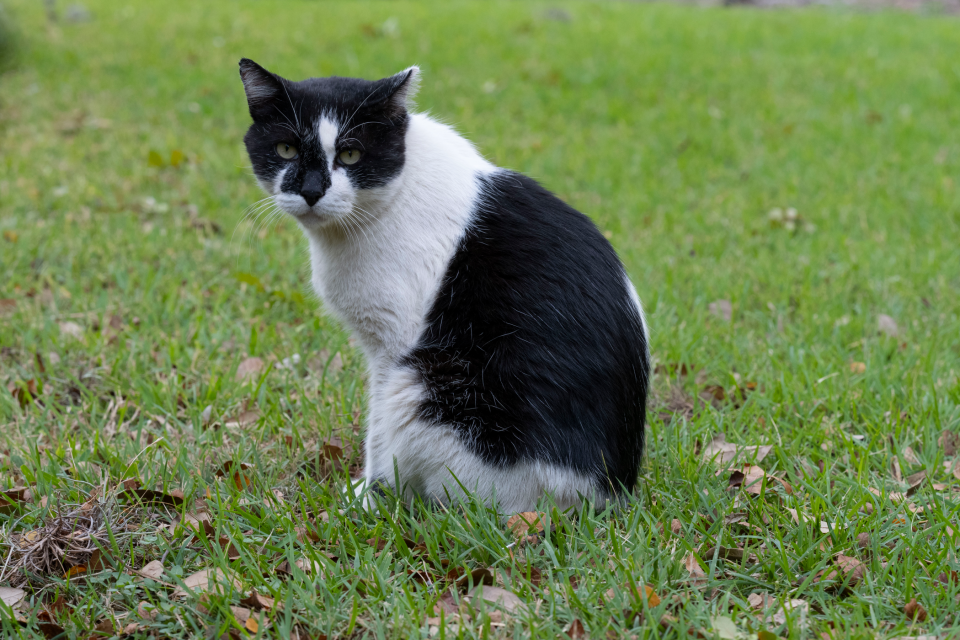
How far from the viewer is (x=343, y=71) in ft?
24.3

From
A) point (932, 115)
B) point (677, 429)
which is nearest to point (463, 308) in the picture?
point (677, 429)

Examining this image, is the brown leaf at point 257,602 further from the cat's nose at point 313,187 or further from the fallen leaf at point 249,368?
the fallen leaf at point 249,368

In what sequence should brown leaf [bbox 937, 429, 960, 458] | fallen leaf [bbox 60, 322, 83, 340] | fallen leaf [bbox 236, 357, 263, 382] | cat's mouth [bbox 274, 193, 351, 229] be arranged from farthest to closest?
fallen leaf [bbox 60, 322, 83, 340] < fallen leaf [bbox 236, 357, 263, 382] < brown leaf [bbox 937, 429, 960, 458] < cat's mouth [bbox 274, 193, 351, 229]

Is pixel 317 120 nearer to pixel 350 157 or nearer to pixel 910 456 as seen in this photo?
pixel 350 157

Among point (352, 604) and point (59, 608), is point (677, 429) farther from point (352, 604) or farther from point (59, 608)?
point (59, 608)

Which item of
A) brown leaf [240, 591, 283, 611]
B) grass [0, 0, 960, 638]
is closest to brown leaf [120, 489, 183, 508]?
grass [0, 0, 960, 638]

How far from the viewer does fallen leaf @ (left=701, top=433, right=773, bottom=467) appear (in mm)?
2703

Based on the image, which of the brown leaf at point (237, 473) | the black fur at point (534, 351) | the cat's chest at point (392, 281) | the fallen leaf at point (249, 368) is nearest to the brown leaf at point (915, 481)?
the black fur at point (534, 351)

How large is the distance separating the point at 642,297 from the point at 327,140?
7.52ft

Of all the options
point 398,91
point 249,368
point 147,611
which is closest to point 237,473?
point 147,611

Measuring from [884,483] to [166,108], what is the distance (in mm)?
6430

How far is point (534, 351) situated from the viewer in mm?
2350

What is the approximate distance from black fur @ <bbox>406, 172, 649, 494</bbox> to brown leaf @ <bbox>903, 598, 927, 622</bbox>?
836mm

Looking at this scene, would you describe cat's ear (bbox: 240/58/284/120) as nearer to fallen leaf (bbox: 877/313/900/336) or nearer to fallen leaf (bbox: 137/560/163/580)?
fallen leaf (bbox: 137/560/163/580)
